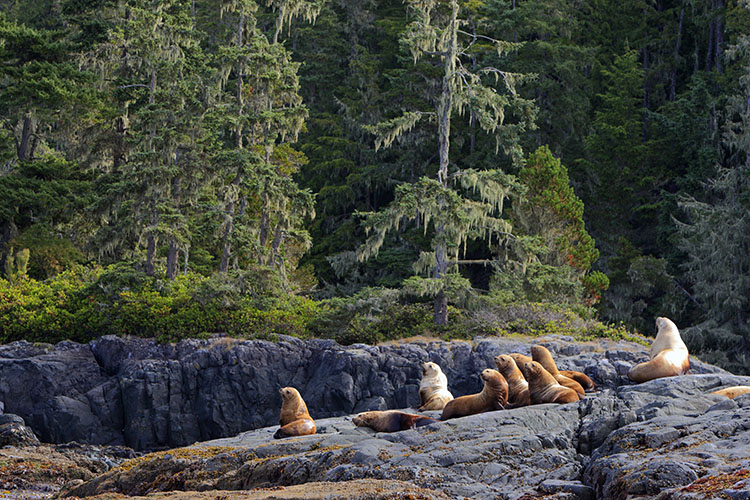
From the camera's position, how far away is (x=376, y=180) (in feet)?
138

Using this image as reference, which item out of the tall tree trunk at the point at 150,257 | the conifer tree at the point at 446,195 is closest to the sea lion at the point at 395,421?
the conifer tree at the point at 446,195

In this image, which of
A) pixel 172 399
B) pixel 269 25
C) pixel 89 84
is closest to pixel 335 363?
pixel 172 399

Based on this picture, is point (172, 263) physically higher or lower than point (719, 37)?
lower

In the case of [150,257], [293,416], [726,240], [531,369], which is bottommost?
[293,416]

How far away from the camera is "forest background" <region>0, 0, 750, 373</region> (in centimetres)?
2430

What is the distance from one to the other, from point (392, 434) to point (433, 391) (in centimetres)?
357

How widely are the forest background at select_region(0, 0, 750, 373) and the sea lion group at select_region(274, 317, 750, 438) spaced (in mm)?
8985

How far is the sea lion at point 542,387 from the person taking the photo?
1209cm

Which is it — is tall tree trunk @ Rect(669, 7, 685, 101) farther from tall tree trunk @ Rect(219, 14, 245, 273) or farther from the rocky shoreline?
the rocky shoreline

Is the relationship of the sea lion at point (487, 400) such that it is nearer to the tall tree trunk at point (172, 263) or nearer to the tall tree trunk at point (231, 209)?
the tall tree trunk at point (231, 209)

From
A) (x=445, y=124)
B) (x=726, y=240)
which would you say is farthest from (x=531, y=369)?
(x=726, y=240)

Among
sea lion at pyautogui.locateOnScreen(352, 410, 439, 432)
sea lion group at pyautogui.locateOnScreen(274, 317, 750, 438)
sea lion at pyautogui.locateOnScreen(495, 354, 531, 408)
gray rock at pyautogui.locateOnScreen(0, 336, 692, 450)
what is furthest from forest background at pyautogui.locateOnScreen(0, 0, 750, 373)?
sea lion at pyautogui.locateOnScreen(352, 410, 439, 432)

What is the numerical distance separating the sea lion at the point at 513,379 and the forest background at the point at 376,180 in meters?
10.4

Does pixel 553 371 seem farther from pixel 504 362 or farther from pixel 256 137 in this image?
pixel 256 137
